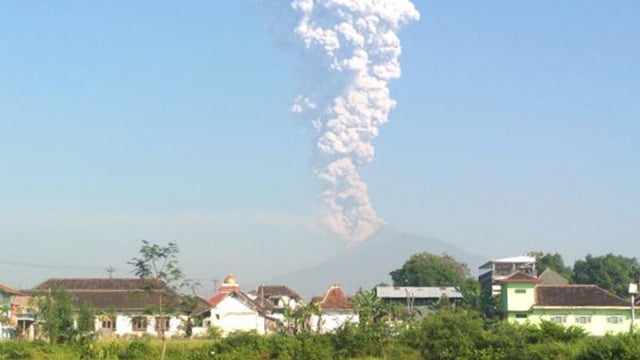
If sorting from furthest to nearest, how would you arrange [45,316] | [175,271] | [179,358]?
[45,316], [179,358], [175,271]

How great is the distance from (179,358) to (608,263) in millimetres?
51739

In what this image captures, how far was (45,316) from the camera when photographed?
36.5 meters

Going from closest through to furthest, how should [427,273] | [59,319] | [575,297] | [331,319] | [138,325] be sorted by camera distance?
[59,319] → [575,297] → [138,325] → [331,319] → [427,273]

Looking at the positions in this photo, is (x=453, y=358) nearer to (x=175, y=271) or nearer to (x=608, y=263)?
(x=175, y=271)

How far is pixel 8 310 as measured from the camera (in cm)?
4722

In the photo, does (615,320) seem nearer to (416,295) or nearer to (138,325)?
(416,295)

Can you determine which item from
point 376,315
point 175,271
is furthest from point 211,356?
point 376,315

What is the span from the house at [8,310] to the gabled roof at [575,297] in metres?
27.1


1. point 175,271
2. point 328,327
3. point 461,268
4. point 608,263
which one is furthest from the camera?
point 461,268

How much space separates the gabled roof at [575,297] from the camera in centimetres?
4641

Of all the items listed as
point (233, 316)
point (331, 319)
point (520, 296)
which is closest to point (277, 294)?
point (331, 319)

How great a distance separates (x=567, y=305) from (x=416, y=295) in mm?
16700

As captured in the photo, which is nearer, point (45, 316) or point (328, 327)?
point (45, 316)

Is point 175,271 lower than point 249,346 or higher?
higher
